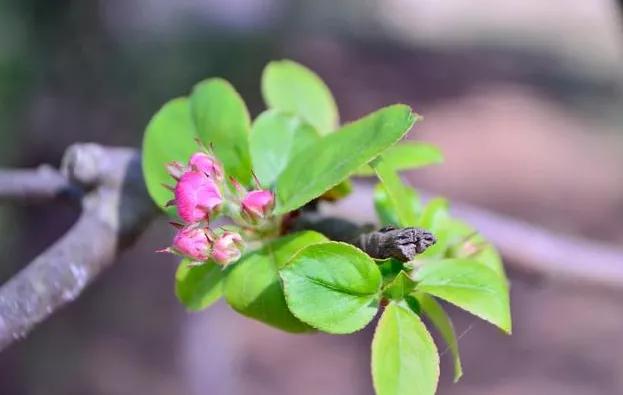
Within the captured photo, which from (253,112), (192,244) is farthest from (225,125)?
(253,112)

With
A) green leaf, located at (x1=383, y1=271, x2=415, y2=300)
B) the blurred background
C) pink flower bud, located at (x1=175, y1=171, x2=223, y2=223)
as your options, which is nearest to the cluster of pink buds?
pink flower bud, located at (x1=175, y1=171, x2=223, y2=223)

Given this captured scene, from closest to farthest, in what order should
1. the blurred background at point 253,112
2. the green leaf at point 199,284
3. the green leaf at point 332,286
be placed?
the green leaf at point 332,286
the green leaf at point 199,284
the blurred background at point 253,112

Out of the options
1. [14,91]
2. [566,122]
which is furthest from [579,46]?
[14,91]

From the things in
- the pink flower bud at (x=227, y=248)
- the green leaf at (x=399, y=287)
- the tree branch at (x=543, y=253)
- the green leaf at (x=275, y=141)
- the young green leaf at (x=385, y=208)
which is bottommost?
the tree branch at (x=543, y=253)

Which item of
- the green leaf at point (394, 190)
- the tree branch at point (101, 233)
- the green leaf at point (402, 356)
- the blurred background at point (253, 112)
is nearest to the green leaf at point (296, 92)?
the tree branch at point (101, 233)

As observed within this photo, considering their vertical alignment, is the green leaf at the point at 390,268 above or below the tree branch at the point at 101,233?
above

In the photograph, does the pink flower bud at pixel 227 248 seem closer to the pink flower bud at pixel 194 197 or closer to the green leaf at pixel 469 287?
the pink flower bud at pixel 194 197

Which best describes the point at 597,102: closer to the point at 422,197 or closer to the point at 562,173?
the point at 562,173
